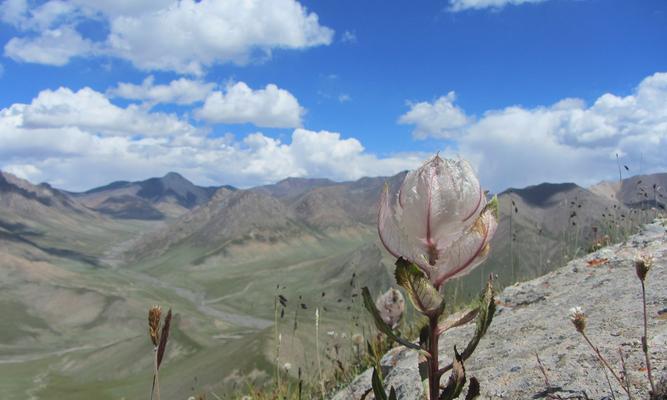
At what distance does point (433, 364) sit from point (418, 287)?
10.7 inches

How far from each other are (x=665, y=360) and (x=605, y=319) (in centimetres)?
101

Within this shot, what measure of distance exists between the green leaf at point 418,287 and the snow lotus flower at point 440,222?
0.29 feet

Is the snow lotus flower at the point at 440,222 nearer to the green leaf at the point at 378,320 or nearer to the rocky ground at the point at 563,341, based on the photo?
the green leaf at the point at 378,320

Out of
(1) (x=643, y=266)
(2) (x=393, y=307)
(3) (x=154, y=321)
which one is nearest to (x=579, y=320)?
(1) (x=643, y=266)

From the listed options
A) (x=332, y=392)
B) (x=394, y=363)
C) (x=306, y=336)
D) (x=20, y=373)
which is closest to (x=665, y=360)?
(x=394, y=363)

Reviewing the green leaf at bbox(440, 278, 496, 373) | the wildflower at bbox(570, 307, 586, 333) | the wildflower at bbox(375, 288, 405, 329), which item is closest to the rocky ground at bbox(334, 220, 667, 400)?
the wildflower at bbox(375, 288, 405, 329)

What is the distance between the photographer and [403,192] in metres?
1.82

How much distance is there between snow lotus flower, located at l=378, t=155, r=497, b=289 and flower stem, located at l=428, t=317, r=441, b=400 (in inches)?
5.2

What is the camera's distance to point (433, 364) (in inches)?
68.1

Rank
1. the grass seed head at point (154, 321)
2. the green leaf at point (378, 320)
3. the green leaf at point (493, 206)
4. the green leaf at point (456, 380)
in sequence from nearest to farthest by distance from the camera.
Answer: the green leaf at point (456, 380)
the green leaf at point (378, 320)
the green leaf at point (493, 206)
the grass seed head at point (154, 321)

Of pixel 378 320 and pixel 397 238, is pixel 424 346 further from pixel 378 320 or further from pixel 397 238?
pixel 397 238

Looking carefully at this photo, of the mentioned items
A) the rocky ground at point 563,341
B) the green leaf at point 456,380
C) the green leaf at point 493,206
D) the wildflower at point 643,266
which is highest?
the green leaf at point 493,206

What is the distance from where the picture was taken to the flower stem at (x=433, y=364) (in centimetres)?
171

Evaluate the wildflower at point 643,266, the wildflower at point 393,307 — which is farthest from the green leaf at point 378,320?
the wildflower at point 393,307
